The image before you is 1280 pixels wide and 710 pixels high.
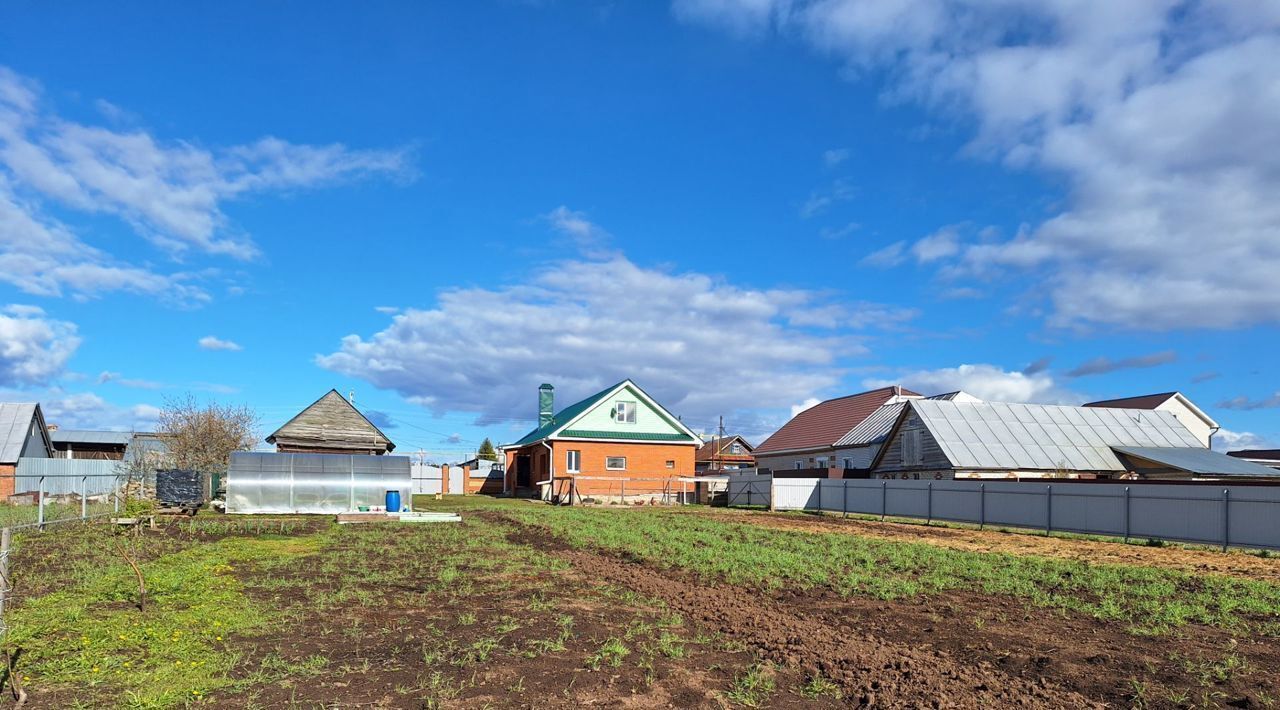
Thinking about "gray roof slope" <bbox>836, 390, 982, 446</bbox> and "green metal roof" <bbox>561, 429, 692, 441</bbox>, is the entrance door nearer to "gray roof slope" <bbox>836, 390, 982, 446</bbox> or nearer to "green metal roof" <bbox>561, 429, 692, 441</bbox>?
"green metal roof" <bbox>561, 429, 692, 441</bbox>

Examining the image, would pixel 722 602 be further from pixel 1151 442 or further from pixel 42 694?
pixel 1151 442

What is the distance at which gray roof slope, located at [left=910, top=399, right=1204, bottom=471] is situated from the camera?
35969 mm

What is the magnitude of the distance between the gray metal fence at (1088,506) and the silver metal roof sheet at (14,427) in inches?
1510

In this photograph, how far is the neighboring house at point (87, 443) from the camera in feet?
213

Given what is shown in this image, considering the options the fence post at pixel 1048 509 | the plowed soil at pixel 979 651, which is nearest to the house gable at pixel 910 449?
the fence post at pixel 1048 509

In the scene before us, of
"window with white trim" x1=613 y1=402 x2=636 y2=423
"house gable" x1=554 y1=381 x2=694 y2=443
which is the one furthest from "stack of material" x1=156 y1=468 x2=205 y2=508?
"window with white trim" x1=613 y1=402 x2=636 y2=423

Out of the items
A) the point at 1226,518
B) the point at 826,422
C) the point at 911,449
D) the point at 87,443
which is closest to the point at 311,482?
the point at 911,449

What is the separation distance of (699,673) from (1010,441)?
33.9 m

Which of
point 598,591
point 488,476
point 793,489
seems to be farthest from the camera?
point 488,476

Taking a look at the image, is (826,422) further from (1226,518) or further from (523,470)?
(1226,518)

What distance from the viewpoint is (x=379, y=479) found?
30547 millimetres

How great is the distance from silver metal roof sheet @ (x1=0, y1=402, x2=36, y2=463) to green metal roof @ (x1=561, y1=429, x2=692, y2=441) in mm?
26382

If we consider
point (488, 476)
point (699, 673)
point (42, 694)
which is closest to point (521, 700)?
point (699, 673)

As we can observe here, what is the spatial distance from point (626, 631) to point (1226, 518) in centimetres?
1897
